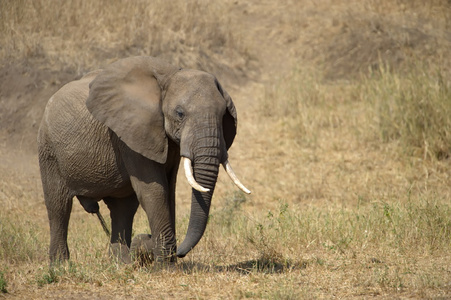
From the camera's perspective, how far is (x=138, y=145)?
5.86 metres

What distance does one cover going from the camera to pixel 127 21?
14.4 metres

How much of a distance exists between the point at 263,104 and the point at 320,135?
1.59m

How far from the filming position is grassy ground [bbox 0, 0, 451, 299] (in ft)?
19.5

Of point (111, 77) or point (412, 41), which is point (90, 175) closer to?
point (111, 77)

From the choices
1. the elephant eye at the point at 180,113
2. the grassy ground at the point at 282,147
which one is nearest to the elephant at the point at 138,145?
the elephant eye at the point at 180,113

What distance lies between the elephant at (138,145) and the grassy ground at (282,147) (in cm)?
44

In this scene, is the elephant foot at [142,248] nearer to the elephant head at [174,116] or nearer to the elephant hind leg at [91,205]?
the elephant head at [174,116]

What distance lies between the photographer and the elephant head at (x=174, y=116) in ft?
18.3

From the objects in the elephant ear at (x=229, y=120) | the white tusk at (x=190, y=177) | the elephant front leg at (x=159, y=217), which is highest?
the elephant ear at (x=229, y=120)

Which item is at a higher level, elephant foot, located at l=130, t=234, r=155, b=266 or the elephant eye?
the elephant eye

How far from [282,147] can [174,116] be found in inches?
268

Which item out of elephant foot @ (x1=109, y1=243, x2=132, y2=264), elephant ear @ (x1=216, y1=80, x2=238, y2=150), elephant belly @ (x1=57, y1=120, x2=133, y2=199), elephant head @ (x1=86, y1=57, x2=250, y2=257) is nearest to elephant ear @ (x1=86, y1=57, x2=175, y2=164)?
elephant head @ (x1=86, y1=57, x2=250, y2=257)

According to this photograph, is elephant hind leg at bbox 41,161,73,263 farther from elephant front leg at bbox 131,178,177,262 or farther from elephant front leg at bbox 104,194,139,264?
elephant front leg at bbox 131,178,177,262

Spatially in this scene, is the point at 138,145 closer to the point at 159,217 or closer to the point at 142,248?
the point at 159,217
